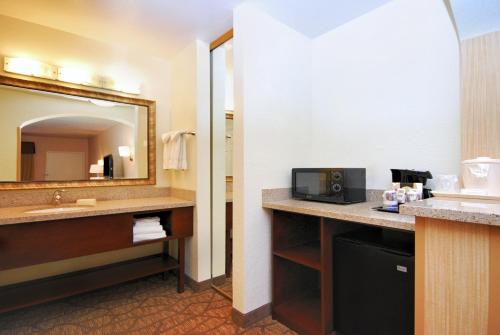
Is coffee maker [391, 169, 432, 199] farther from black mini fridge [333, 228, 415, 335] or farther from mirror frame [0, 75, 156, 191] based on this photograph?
mirror frame [0, 75, 156, 191]

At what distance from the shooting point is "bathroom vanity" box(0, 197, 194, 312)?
1618 mm

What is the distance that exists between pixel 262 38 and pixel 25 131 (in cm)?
208

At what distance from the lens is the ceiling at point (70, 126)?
84.0 inches

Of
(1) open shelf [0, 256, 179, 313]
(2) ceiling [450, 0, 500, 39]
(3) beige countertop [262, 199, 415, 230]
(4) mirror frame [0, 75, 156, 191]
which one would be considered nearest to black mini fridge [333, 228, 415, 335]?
(3) beige countertop [262, 199, 415, 230]

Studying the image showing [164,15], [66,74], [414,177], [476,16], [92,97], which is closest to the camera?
[476,16]

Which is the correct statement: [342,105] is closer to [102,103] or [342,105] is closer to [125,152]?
[125,152]

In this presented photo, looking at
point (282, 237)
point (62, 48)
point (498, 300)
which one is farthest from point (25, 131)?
point (498, 300)

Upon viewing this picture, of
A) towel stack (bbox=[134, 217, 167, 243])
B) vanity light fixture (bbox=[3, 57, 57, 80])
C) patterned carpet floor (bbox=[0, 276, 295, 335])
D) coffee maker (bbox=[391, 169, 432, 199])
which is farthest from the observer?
towel stack (bbox=[134, 217, 167, 243])

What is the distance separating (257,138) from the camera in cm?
187

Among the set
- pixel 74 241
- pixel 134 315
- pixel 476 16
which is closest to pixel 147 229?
pixel 74 241

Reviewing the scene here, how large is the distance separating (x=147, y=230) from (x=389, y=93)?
221cm

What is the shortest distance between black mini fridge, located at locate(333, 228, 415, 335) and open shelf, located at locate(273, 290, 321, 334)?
0.54ft

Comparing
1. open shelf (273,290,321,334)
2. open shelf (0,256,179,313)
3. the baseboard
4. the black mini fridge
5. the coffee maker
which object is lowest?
the baseboard

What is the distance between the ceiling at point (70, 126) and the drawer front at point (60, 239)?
0.91 m
